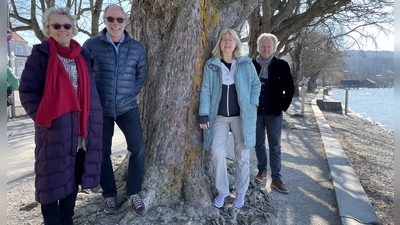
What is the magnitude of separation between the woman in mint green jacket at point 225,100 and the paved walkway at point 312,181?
107cm

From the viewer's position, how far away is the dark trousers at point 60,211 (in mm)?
2676

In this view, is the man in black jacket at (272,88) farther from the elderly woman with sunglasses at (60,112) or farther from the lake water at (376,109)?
the elderly woman with sunglasses at (60,112)

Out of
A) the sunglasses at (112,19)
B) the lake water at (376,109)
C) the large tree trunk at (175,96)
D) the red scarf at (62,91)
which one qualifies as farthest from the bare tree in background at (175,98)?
the lake water at (376,109)

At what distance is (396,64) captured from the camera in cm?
109

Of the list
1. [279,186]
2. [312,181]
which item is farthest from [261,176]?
[312,181]

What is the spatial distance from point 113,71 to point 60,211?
4.46 feet

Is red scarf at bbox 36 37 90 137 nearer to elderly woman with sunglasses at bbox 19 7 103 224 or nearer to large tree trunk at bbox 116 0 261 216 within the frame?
elderly woman with sunglasses at bbox 19 7 103 224

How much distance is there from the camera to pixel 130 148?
10.5ft

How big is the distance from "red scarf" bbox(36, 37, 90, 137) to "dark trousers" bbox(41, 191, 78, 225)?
62 cm

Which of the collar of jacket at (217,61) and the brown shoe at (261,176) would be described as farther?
the brown shoe at (261,176)

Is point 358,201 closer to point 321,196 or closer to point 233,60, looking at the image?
point 321,196

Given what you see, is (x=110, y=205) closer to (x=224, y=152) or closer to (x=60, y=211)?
(x=60, y=211)

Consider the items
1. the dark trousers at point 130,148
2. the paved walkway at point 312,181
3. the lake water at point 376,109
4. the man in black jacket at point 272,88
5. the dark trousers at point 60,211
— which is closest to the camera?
the dark trousers at point 60,211

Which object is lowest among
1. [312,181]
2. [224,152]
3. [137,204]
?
[312,181]
